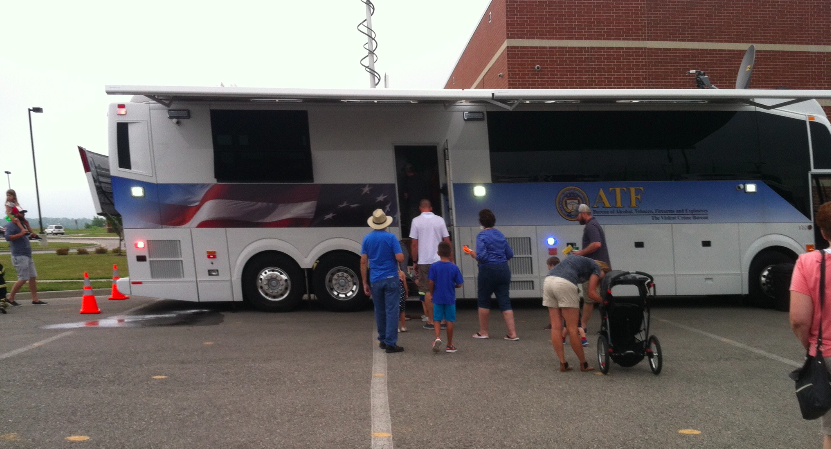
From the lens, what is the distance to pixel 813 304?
340 cm

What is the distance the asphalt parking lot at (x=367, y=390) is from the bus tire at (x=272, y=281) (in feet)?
3.95

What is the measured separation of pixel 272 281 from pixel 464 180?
12.0 feet

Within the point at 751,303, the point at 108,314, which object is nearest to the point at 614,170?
the point at 751,303

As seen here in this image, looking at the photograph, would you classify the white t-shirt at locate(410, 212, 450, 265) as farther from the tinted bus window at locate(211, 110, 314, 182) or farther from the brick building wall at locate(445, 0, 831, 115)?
the brick building wall at locate(445, 0, 831, 115)

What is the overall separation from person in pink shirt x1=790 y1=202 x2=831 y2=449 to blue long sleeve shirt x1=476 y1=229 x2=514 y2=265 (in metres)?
4.92

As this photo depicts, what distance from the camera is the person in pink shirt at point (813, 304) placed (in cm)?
338

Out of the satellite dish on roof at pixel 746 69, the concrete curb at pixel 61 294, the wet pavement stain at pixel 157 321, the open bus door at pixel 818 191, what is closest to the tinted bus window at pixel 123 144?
the wet pavement stain at pixel 157 321

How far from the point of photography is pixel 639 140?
1123 centimetres

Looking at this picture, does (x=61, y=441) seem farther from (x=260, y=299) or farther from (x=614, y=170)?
(x=614, y=170)

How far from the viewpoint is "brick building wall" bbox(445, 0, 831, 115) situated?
16125 mm

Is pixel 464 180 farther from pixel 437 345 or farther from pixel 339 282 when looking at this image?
pixel 437 345

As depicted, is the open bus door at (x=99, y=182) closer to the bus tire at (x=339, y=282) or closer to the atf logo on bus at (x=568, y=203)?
the bus tire at (x=339, y=282)

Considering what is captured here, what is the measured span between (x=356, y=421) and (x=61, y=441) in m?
2.12

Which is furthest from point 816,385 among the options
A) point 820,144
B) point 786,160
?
point 820,144
